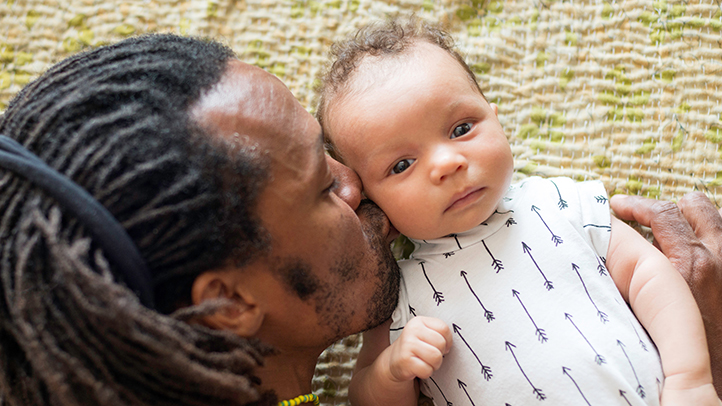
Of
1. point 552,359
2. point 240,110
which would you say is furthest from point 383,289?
point 240,110

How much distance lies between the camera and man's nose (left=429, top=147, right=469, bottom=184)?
3.56ft

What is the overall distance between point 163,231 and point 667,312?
1.06 m

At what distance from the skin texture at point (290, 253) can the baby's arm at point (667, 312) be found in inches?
23.3

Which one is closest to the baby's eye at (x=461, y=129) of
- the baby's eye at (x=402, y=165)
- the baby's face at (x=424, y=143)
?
the baby's face at (x=424, y=143)

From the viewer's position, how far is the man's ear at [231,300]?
87 cm

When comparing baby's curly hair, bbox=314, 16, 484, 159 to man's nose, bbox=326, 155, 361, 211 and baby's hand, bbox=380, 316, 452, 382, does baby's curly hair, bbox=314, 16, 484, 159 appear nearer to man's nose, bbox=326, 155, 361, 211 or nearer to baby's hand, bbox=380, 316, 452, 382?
man's nose, bbox=326, 155, 361, 211

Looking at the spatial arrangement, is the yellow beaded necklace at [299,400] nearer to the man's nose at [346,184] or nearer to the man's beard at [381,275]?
the man's beard at [381,275]

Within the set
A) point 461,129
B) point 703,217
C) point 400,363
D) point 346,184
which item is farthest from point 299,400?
point 703,217

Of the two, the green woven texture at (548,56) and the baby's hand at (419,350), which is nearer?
the baby's hand at (419,350)

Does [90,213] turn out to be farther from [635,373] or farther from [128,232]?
[635,373]

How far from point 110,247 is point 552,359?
868 millimetres

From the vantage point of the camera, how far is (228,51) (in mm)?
1037

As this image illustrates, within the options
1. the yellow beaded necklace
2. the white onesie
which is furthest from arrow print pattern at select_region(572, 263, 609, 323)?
the yellow beaded necklace

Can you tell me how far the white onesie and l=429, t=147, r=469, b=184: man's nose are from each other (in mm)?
208
